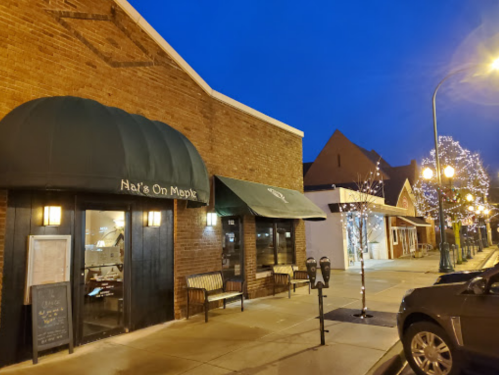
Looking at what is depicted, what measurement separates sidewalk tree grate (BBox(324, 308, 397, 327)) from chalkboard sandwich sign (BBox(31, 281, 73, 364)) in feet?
16.9

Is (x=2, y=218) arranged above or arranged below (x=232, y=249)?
above

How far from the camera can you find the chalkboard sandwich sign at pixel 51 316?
5.80 metres

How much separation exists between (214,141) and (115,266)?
4209 mm

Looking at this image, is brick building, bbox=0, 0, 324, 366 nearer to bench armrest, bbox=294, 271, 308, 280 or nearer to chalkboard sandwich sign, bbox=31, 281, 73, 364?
chalkboard sandwich sign, bbox=31, 281, 73, 364

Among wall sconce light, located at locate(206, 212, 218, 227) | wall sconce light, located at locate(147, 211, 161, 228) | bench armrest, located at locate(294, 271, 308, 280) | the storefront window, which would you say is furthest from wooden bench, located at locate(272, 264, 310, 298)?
wall sconce light, located at locate(147, 211, 161, 228)

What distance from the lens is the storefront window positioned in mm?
11523

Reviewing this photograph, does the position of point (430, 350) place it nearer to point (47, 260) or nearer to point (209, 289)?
point (209, 289)

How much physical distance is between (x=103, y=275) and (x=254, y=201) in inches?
163

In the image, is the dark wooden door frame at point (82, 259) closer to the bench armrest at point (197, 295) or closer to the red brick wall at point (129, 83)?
the red brick wall at point (129, 83)

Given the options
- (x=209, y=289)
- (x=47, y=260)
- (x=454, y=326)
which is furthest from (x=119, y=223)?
(x=454, y=326)

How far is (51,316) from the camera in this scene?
6.00m

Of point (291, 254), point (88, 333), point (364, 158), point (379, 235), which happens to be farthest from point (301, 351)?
point (364, 158)

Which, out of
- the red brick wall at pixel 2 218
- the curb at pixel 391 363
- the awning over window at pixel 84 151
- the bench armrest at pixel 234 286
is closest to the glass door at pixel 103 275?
the red brick wall at pixel 2 218

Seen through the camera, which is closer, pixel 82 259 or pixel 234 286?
pixel 82 259
